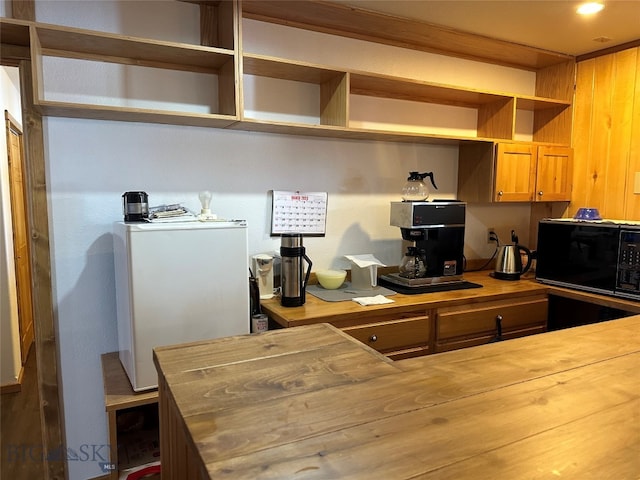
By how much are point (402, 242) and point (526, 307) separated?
79 cm

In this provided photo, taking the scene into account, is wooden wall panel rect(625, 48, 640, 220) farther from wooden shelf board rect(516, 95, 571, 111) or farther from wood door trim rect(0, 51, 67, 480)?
wood door trim rect(0, 51, 67, 480)

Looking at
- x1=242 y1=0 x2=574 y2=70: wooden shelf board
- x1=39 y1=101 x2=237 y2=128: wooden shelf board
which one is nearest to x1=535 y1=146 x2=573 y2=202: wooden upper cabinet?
x1=242 y1=0 x2=574 y2=70: wooden shelf board

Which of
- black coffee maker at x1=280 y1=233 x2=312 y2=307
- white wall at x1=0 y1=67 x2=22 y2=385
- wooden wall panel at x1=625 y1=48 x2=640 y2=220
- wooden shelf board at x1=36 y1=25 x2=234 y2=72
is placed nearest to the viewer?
wooden shelf board at x1=36 y1=25 x2=234 y2=72

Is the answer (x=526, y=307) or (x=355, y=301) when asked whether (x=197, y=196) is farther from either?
(x=526, y=307)

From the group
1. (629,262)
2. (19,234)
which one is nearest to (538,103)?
(629,262)

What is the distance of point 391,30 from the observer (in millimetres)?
2521

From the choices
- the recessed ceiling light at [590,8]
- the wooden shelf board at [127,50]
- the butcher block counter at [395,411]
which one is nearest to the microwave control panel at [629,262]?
the recessed ceiling light at [590,8]

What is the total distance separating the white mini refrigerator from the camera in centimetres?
165

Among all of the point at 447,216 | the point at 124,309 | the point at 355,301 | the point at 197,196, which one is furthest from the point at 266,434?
the point at 447,216

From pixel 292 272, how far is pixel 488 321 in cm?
111

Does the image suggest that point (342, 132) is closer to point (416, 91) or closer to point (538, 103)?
point (416, 91)

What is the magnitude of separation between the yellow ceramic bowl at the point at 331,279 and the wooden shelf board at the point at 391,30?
53.0 inches

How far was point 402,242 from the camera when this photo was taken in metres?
2.77

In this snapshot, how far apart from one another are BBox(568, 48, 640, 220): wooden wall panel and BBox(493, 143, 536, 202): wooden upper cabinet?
44 centimetres
